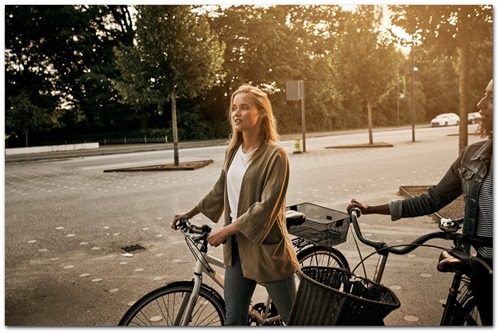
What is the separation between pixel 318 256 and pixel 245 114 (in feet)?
4.09

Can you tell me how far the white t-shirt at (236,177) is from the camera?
8.39 ft

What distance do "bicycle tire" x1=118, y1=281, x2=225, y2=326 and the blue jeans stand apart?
0.13 meters

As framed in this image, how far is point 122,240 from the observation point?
6.22 m

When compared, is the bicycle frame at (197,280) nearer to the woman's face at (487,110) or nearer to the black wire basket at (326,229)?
the black wire basket at (326,229)

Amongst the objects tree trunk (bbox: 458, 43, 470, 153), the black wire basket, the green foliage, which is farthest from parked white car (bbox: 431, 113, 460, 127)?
the black wire basket

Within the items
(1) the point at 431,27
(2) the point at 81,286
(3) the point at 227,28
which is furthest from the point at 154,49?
(3) the point at 227,28

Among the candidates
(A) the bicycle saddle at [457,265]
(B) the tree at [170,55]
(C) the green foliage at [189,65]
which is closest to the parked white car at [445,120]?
(C) the green foliage at [189,65]

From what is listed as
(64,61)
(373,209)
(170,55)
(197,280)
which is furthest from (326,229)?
(64,61)

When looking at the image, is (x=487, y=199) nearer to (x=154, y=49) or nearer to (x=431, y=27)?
(x=431, y=27)

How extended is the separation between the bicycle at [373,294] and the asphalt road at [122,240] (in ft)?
4.48

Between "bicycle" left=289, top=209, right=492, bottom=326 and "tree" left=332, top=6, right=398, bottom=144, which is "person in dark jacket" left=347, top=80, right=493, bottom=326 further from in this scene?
"tree" left=332, top=6, right=398, bottom=144

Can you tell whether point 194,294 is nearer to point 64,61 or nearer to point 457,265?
point 457,265

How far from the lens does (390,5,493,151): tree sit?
7.89 m

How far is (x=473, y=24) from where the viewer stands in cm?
790
